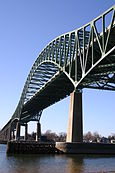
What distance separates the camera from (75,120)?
46.5 meters

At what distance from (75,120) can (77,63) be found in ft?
37.4

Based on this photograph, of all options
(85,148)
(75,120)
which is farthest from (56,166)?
(75,120)

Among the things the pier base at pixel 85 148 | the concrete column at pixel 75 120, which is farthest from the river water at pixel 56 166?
the concrete column at pixel 75 120

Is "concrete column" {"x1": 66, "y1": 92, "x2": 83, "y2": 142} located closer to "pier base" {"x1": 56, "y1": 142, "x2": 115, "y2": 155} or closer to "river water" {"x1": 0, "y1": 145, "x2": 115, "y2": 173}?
"pier base" {"x1": 56, "y1": 142, "x2": 115, "y2": 155}

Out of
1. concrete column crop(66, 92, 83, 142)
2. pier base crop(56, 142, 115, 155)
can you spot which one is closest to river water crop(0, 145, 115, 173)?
pier base crop(56, 142, 115, 155)

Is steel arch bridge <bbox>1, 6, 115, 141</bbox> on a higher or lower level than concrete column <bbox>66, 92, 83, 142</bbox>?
higher

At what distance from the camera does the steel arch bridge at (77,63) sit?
41938 millimetres

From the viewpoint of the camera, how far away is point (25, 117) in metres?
128

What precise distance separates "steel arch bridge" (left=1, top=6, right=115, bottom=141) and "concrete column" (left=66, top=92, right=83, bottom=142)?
7.27ft

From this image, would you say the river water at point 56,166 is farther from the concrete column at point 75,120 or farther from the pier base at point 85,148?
the concrete column at point 75,120

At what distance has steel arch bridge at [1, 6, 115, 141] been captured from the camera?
41938mm

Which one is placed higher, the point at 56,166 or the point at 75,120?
the point at 75,120

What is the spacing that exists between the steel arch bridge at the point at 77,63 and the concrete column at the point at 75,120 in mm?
2217

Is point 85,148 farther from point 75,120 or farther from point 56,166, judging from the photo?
point 56,166
